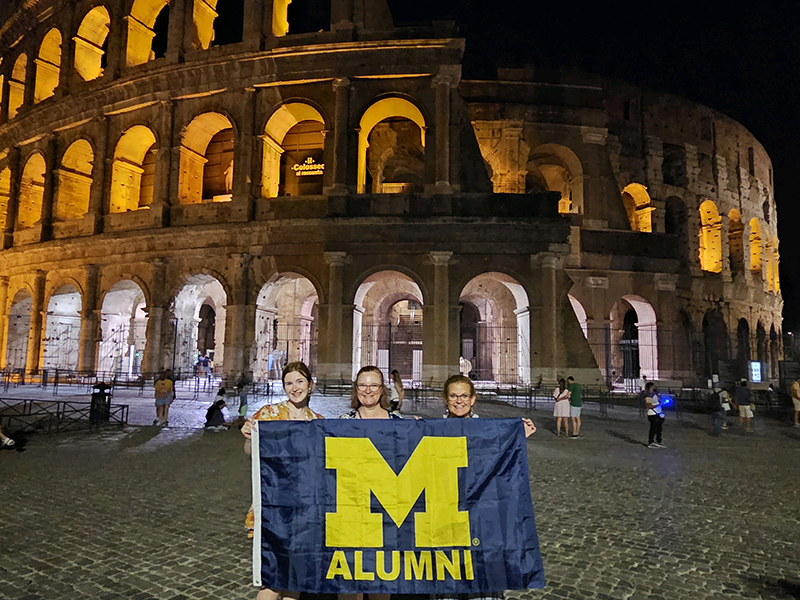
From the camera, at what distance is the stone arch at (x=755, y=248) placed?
33531 millimetres

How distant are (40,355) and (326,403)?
15833 millimetres

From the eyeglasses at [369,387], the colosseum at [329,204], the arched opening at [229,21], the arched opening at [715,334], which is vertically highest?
the arched opening at [229,21]

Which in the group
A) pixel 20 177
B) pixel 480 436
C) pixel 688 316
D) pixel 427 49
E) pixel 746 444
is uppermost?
pixel 427 49

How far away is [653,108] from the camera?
93.5 ft

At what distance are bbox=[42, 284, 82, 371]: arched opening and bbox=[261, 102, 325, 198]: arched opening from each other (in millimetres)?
10609

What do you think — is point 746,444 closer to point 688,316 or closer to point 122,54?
point 688,316

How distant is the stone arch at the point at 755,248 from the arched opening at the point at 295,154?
2910 cm

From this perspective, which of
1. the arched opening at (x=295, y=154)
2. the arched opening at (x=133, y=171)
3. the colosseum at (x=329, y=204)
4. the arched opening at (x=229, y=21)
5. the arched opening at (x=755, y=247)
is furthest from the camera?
the arched opening at (x=755, y=247)

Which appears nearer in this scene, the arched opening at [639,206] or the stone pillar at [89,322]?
the stone pillar at [89,322]

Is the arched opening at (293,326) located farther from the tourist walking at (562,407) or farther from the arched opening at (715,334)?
the arched opening at (715,334)

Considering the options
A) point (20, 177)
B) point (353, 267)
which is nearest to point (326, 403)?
point (353, 267)

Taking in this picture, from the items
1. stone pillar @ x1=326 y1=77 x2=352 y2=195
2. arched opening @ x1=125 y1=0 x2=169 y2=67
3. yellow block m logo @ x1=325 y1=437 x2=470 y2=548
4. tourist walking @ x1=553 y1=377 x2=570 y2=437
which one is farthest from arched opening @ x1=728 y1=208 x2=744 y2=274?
yellow block m logo @ x1=325 y1=437 x2=470 y2=548

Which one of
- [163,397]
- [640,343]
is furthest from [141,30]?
[640,343]

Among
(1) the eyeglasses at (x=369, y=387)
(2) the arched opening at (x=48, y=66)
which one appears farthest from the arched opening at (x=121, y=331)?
(1) the eyeglasses at (x=369, y=387)
